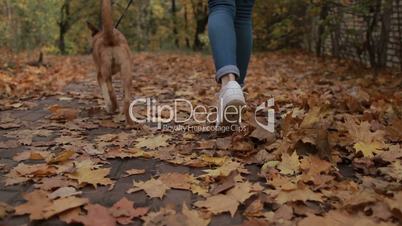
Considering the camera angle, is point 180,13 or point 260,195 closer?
point 260,195

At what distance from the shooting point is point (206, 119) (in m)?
3.70

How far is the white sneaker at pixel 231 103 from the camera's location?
2.65 meters

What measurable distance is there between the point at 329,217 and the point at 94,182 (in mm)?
1047

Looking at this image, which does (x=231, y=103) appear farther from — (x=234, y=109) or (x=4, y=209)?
(x=4, y=209)

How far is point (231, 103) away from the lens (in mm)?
2674

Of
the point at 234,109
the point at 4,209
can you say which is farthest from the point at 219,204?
the point at 234,109

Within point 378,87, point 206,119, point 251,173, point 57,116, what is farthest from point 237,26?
point 378,87

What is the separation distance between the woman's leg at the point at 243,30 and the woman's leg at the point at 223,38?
0.27 m

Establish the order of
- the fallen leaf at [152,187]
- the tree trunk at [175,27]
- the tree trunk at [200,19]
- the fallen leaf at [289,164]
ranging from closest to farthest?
the fallen leaf at [152,187], the fallen leaf at [289,164], the tree trunk at [200,19], the tree trunk at [175,27]

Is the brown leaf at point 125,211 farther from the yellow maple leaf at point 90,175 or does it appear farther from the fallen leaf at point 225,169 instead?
the fallen leaf at point 225,169

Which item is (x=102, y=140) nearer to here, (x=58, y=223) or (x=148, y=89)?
(x=58, y=223)

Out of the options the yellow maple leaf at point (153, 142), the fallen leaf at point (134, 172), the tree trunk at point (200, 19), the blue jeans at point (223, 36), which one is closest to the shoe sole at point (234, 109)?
the blue jeans at point (223, 36)

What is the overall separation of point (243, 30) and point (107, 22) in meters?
1.00

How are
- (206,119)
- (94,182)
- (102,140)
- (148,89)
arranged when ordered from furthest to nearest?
(148,89)
(206,119)
(102,140)
(94,182)
